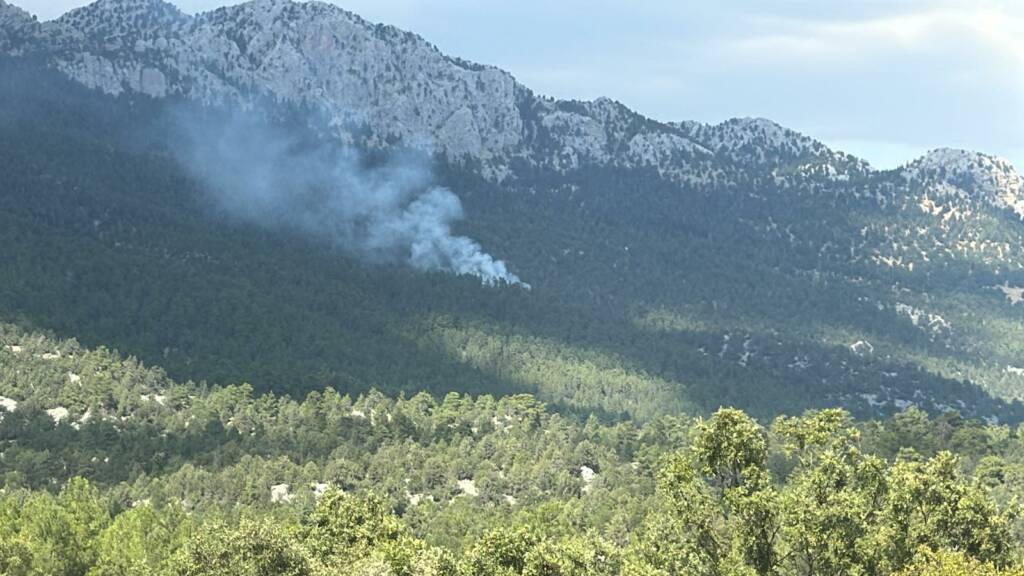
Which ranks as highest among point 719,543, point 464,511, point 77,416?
point 719,543

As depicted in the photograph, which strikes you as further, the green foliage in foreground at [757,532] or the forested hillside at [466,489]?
the forested hillside at [466,489]

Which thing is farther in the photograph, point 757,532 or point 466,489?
point 466,489

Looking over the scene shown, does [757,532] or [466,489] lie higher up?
[757,532]

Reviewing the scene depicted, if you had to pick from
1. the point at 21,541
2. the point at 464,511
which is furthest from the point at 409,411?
the point at 21,541

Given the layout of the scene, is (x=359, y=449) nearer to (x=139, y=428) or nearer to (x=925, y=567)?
(x=139, y=428)

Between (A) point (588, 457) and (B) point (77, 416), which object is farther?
(B) point (77, 416)

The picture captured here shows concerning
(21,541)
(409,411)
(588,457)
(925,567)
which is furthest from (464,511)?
(925,567)

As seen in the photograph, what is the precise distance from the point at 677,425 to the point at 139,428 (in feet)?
289

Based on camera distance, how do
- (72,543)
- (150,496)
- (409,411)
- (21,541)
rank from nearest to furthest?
(21,541), (72,543), (150,496), (409,411)

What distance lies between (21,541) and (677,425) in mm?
120322

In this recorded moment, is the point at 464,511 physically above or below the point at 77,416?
above

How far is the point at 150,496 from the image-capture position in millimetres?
137375

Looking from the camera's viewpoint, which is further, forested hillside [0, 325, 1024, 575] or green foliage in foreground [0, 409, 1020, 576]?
forested hillside [0, 325, 1024, 575]

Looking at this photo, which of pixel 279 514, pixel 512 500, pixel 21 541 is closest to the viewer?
pixel 21 541
